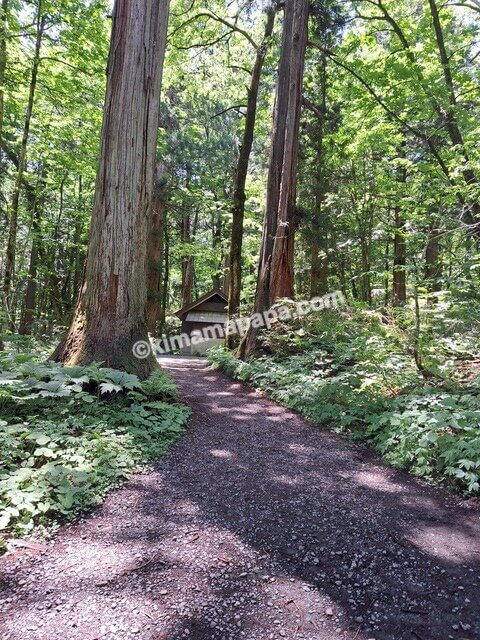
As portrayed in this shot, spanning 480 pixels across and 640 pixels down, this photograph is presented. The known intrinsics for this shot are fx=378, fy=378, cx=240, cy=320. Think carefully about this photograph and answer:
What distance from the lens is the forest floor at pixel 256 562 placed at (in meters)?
1.82

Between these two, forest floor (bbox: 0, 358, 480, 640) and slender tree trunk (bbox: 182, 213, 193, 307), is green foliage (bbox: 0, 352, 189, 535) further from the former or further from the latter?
slender tree trunk (bbox: 182, 213, 193, 307)

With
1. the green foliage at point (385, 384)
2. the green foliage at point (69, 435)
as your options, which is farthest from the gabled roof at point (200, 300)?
the green foliage at point (69, 435)

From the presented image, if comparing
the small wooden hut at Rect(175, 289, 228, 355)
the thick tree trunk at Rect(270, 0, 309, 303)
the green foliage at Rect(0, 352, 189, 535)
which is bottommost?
the green foliage at Rect(0, 352, 189, 535)

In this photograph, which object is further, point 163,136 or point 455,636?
point 163,136

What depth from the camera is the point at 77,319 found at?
5359 millimetres

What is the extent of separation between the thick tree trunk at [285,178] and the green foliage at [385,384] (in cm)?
111

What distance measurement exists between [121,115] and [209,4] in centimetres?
897

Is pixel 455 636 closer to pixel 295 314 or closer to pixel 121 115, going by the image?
pixel 121 115

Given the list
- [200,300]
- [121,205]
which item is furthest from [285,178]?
[200,300]

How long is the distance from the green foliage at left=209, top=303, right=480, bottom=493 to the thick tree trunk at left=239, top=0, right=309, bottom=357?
43.8 inches

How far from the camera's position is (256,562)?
2.29 meters

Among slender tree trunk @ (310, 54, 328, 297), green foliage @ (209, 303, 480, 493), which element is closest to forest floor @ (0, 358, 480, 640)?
green foliage @ (209, 303, 480, 493)

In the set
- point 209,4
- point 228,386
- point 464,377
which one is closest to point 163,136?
point 209,4

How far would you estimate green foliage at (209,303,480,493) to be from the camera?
144 inches
